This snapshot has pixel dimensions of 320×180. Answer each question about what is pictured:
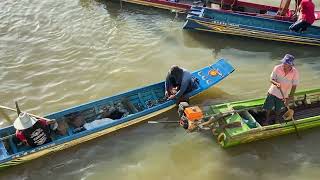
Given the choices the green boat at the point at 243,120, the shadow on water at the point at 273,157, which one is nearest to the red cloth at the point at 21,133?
the green boat at the point at 243,120

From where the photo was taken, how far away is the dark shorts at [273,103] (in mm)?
9805

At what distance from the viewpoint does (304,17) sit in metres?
14.0

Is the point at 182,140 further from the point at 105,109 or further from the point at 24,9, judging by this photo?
the point at 24,9

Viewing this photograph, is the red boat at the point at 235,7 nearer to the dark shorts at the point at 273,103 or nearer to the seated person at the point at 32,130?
the dark shorts at the point at 273,103

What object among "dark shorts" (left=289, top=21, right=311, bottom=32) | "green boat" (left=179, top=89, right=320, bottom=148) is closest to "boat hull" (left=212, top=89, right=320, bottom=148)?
"green boat" (left=179, top=89, right=320, bottom=148)

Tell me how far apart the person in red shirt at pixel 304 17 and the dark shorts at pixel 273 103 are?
17.7 ft

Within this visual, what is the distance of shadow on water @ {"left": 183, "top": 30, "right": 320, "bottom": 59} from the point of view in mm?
14555

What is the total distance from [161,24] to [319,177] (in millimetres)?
9083

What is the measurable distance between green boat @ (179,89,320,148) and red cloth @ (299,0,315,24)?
4.02 metres

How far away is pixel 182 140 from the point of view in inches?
414

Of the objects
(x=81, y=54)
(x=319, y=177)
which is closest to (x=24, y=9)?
(x=81, y=54)

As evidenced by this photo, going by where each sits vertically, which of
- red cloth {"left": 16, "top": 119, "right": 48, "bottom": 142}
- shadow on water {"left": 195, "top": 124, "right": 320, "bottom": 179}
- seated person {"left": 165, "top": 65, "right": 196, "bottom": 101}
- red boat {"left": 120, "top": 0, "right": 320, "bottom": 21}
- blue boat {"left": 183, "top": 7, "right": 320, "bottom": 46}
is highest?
red boat {"left": 120, "top": 0, "right": 320, "bottom": 21}

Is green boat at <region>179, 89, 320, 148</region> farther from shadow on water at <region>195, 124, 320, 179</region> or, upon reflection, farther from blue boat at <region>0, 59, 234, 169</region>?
blue boat at <region>0, 59, 234, 169</region>

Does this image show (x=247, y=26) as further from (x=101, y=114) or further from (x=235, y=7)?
(x=101, y=114)
